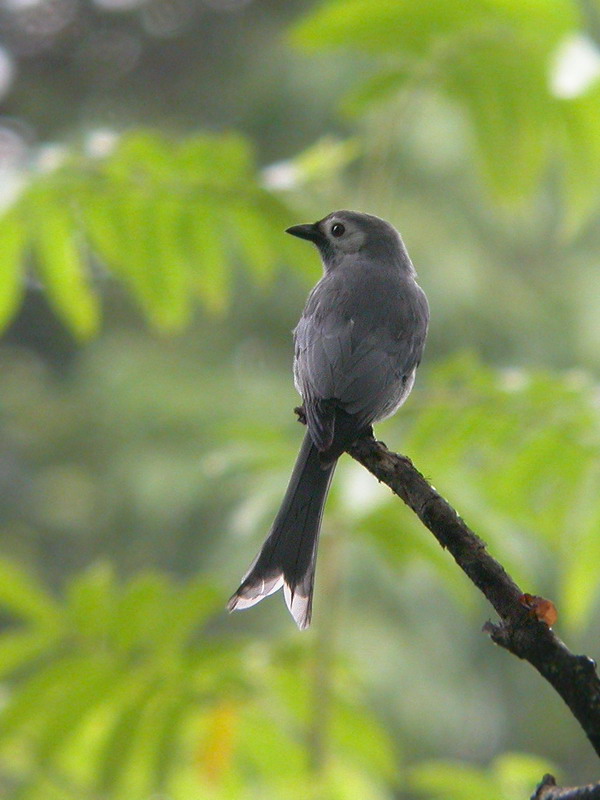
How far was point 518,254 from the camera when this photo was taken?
10367 mm

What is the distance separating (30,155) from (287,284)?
5942mm

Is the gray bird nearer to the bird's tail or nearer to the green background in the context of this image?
the bird's tail

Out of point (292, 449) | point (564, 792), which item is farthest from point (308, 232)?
point (564, 792)

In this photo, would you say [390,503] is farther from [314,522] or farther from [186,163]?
[186,163]

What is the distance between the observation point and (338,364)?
2443 millimetres

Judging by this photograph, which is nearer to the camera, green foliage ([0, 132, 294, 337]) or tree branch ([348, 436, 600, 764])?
tree branch ([348, 436, 600, 764])

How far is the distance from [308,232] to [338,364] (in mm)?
842

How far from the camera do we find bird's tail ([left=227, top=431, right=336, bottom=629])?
1.99 metres

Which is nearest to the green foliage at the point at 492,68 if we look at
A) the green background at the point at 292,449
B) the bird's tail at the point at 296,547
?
the green background at the point at 292,449

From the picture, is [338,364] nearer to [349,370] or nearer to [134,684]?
[349,370]

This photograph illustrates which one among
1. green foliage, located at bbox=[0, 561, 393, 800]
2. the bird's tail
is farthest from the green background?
the bird's tail

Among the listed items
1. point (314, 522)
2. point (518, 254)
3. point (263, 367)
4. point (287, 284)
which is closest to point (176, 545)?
point (263, 367)

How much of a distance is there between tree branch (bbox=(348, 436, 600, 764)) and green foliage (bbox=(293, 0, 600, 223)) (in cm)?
200

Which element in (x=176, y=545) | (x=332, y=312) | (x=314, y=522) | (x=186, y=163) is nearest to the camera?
(x=314, y=522)
